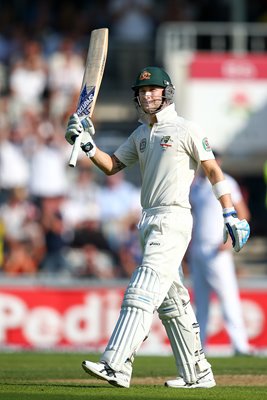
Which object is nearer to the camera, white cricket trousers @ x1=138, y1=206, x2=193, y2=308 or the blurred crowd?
white cricket trousers @ x1=138, y1=206, x2=193, y2=308

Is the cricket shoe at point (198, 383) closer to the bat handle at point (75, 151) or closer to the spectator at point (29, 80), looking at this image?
the bat handle at point (75, 151)

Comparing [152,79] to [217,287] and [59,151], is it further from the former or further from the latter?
[59,151]

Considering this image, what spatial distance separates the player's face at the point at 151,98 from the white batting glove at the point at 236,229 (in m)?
0.85

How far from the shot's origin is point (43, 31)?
19.1m

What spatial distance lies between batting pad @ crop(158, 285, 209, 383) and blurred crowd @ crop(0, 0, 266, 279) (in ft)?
25.0

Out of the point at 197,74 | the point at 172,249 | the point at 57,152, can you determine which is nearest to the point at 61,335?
the point at 57,152

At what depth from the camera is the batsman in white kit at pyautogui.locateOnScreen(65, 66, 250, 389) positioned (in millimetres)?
7523

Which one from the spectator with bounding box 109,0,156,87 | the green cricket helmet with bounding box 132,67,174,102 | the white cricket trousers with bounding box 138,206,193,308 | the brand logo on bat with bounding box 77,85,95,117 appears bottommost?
Answer: the white cricket trousers with bounding box 138,206,193,308

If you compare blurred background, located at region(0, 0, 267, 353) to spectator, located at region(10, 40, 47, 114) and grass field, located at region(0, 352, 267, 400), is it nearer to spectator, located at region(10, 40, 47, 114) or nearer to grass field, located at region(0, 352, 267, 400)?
spectator, located at region(10, 40, 47, 114)

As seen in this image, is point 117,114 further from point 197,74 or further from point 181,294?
point 181,294

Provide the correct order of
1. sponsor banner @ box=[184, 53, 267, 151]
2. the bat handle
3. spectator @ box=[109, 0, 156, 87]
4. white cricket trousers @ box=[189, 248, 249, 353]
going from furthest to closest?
1. spectator @ box=[109, 0, 156, 87]
2. sponsor banner @ box=[184, 53, 267, 151]
3. white cricket trousers @ box=[189, 248, 249, 353]
4. the bat handle

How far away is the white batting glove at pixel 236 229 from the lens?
25.2 ft

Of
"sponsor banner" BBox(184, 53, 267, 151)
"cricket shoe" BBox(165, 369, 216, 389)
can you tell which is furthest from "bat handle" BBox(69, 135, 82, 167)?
"sponsor banner" BBox(184, 53, 267, 151)

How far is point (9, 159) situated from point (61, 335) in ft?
11.0
